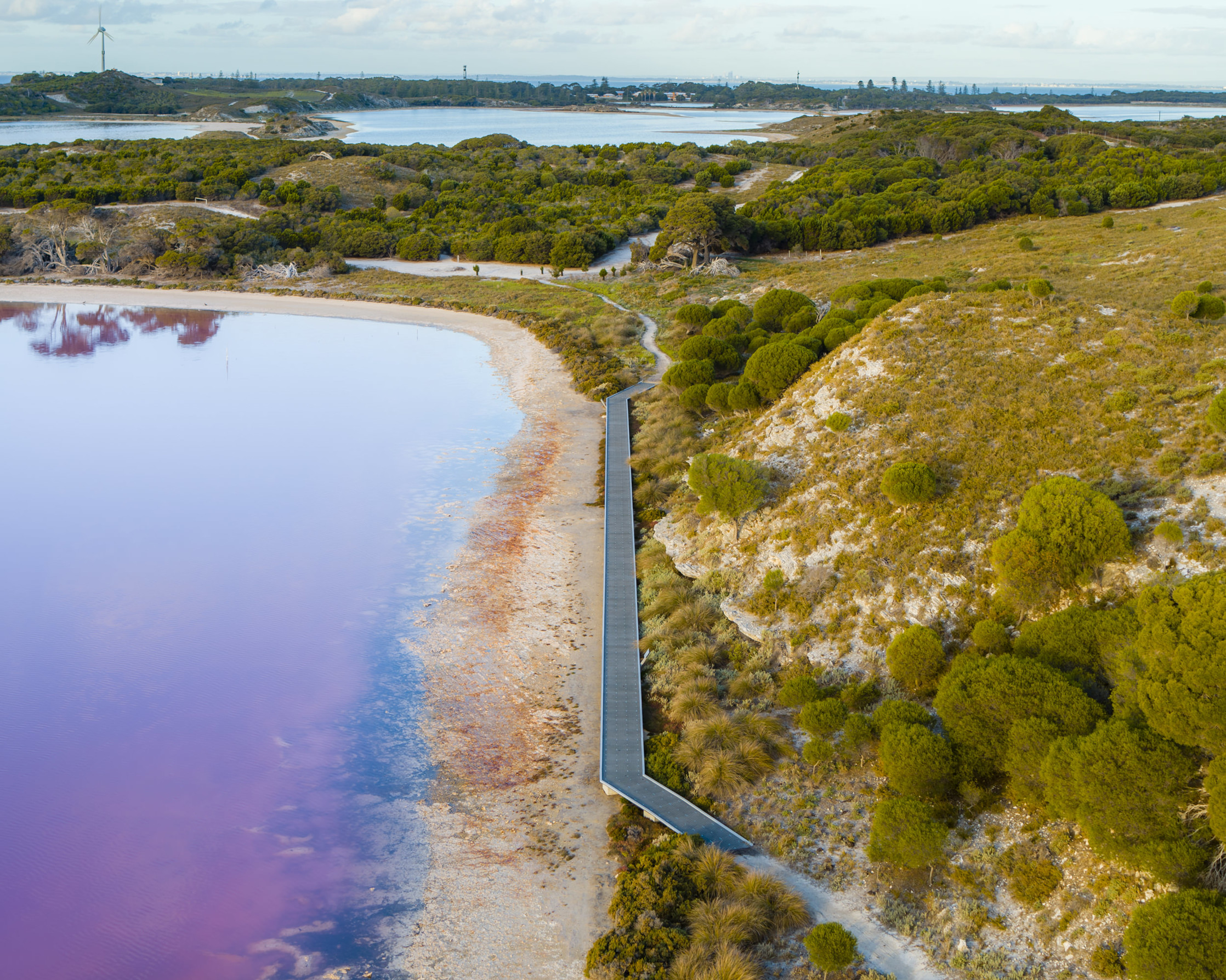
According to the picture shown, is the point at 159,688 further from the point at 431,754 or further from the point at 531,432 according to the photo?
the point at 531,432

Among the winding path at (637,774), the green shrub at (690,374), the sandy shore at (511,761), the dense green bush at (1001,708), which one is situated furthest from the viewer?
the green shrub at (690,374)

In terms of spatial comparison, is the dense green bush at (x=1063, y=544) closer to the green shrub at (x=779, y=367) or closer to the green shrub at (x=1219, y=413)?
the green shrub at (x=1219, y=413)

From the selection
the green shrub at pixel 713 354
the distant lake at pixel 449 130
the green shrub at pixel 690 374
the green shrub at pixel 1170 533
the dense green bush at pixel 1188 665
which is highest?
the distant lake at pixel 449 130

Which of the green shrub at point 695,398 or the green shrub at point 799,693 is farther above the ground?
the green shrub at point 695,398

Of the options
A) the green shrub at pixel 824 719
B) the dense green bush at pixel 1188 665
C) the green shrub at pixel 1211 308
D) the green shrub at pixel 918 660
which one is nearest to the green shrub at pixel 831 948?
the green shrub at pixel 824 719

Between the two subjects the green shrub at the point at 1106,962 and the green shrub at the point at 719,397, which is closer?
the green shrub at the point at 1106,962

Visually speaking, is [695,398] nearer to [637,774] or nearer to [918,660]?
[918,660]

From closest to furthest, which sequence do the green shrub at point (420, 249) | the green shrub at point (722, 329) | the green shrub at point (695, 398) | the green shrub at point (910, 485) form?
the green shrub at point (910, 485) < the green shrub at point (695, 398) < the green shrub at point (722, 329) < the green shrub at point (420, 249)

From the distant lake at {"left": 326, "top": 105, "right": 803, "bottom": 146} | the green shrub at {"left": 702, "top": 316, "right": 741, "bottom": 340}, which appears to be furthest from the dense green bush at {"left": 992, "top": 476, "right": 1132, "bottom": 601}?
the distant lake at {"left": 326, "top": 105, "right": 803, "bottom": 146}
